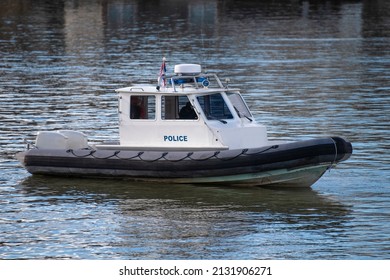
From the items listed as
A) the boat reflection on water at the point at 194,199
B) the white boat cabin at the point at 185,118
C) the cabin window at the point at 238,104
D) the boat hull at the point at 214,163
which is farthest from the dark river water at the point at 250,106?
the cabin window at the point at 238,104

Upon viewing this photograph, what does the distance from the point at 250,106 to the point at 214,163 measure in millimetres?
14644

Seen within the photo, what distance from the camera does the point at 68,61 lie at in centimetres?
5734

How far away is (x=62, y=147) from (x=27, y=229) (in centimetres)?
487

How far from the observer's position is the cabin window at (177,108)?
26.3 metres

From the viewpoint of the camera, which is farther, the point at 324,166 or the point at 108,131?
the point at 108,131

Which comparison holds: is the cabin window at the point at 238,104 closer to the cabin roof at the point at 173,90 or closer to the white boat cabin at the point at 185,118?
the white boat cabin at the point at 185,118

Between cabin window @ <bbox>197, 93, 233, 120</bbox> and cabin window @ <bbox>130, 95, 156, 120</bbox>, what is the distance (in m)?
1.12

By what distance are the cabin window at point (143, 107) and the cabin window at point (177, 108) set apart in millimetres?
274

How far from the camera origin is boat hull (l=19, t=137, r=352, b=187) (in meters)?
25.0

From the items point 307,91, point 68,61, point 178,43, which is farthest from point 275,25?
point 307,91

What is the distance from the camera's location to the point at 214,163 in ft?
83.5

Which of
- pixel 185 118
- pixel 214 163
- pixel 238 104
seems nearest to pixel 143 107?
pixel 185 118

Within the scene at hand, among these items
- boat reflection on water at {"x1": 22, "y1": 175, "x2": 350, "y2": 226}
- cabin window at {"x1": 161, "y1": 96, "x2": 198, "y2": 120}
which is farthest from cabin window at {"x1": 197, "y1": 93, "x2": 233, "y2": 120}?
boat reflection on water at {"x1": 22, "y1": 175, "x2": 350, "y2": 226}
